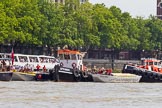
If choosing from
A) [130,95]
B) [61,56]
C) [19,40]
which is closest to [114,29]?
[19,40]

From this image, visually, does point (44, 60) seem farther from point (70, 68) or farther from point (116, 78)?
point (70, 68)

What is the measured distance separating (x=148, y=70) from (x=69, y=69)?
1421 cm

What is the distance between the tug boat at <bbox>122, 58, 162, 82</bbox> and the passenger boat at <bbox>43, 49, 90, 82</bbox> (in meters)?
9.23

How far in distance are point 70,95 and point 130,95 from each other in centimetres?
589

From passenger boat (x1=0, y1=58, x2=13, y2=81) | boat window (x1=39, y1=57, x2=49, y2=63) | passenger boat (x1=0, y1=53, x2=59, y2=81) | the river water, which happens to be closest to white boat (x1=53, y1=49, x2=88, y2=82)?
passenger boat (x1=0, y1=53, x2=59, y2=81)

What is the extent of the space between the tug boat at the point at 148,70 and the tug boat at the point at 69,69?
9.23 meters

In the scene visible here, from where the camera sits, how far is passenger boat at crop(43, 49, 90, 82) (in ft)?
333

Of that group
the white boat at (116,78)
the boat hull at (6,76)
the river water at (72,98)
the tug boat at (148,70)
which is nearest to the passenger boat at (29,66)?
the boat hull at (6,76)

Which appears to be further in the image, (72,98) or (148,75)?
(148,75)

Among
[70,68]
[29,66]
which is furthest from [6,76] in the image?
[29,66]

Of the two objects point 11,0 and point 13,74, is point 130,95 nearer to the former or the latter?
point 13,74

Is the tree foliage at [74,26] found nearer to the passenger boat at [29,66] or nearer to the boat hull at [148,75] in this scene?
the passenger boat at [29,66]

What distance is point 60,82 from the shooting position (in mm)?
99562

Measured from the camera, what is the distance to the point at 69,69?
336ft
